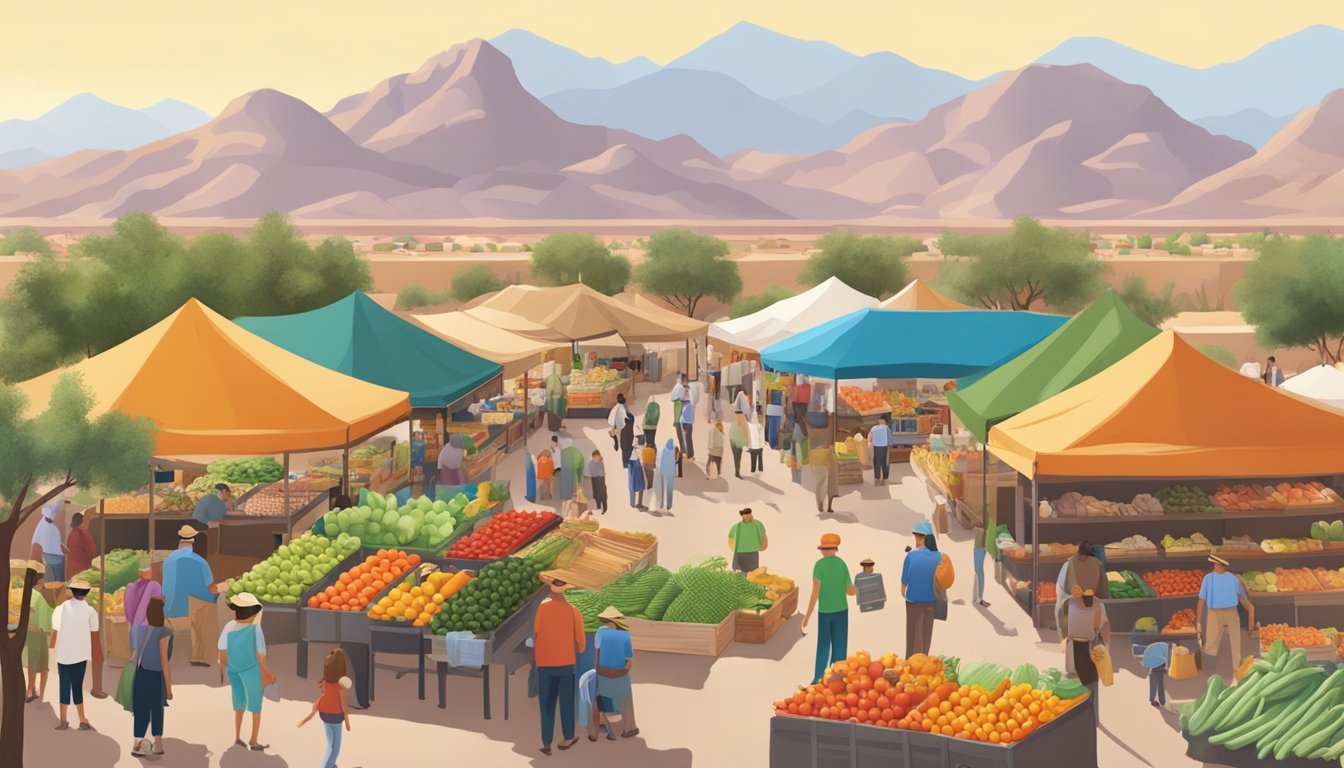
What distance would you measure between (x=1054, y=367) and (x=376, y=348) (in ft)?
32.0

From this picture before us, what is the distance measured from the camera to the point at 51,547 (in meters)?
15.4

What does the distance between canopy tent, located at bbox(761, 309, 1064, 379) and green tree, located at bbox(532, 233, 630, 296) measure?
47228mm

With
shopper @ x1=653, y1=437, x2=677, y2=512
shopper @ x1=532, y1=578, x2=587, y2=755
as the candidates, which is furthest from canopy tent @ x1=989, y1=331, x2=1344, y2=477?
shopper @ x1=653, y1=437, x2=677, y2=512

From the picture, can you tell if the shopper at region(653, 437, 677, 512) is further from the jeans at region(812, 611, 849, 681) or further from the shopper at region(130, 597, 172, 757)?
the shopper at region(130, 597, 172, 757)

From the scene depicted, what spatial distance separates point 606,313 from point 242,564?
18972 mm

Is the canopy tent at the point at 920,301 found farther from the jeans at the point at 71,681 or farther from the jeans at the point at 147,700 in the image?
the jeans at the point at 147,700

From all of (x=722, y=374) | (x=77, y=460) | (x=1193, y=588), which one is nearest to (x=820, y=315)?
(x=722, y=374)

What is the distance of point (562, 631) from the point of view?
10.9 metres

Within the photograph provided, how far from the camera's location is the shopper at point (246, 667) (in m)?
11.2

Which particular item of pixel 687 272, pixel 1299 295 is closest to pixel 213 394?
pixel 1299 295

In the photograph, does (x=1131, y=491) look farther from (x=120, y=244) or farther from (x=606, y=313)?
(x=120, y=244)

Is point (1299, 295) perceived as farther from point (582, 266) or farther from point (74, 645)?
point (582, 266)

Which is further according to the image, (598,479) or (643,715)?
(598,479)

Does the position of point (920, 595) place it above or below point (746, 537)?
above
